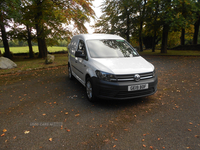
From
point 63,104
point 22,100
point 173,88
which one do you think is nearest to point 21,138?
point 63,104

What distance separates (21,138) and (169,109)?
3741mm

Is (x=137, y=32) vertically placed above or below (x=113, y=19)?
below

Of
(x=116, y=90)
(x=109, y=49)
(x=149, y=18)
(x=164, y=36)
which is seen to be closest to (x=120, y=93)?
(x=116, y=90)

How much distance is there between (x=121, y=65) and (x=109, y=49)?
1.17 m

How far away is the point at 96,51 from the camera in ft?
17.3

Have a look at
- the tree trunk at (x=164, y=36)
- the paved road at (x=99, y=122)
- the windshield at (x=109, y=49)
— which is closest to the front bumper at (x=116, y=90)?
the paved road at (x=99, y=122)

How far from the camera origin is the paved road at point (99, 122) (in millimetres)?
2996

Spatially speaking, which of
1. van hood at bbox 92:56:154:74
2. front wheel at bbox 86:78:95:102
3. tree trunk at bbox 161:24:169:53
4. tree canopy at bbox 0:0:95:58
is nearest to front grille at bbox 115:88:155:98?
van hood at bbox 92:56:154:74

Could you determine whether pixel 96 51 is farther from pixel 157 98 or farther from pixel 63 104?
pixel 157 98

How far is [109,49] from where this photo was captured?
541 cm

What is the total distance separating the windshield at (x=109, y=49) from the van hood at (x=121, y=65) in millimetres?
369

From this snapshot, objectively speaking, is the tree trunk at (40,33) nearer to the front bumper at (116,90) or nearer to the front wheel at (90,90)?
the front wheel at (90,90)

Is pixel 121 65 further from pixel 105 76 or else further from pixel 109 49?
pixel 109 49

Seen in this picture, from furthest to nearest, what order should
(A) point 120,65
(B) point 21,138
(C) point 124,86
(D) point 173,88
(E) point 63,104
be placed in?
(D) point 173,88, (E) point 63,104, (A) point 120,65, (C) point 124,86, (B) point 21,138
